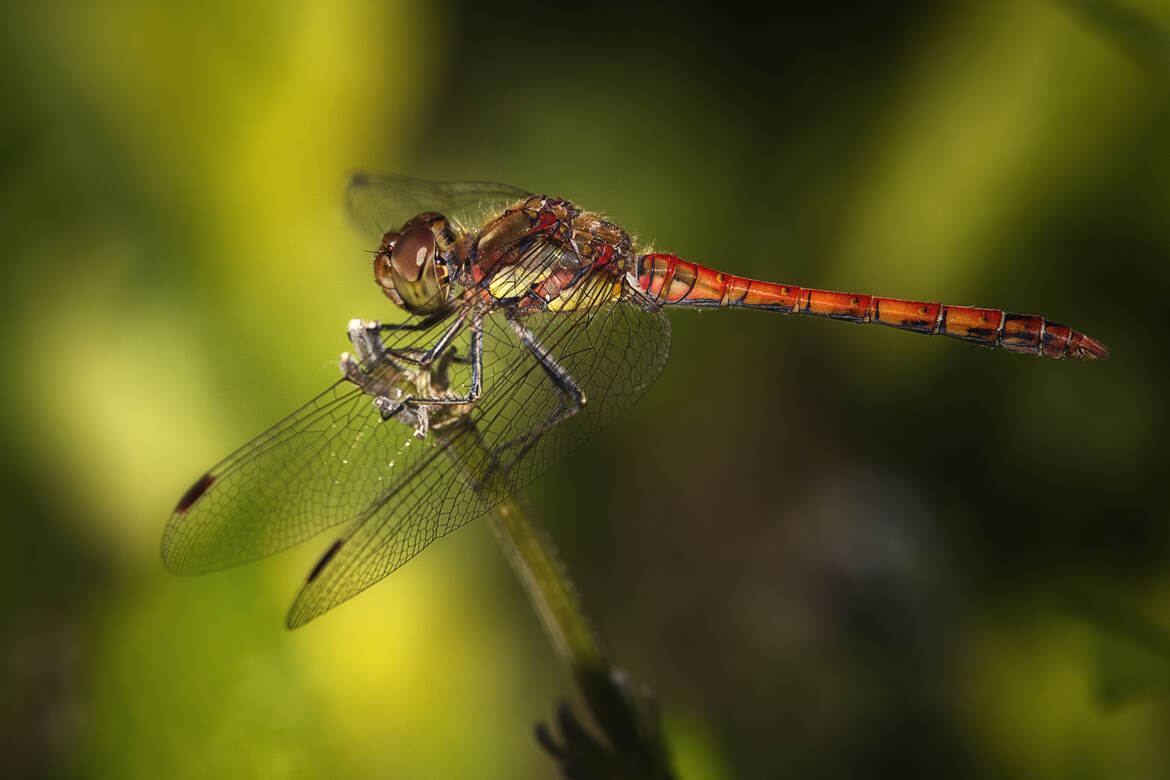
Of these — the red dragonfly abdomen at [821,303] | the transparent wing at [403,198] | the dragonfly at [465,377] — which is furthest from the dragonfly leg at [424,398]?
the transparent wing at [403,198]

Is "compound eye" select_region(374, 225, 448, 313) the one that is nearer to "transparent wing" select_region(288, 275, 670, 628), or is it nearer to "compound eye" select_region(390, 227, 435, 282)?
"compound eye" select_region(390, 227, 435, 282)

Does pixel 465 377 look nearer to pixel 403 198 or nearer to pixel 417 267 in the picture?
pixel 417 267

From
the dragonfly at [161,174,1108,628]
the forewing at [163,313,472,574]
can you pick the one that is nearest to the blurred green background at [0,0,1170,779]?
the dragonfly at [161,174,1108,628]

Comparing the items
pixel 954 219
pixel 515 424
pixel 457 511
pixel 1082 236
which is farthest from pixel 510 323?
pixel 1082 236

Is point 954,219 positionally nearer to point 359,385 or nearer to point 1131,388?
point 1131,388

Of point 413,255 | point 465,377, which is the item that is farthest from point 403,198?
point 465,377
